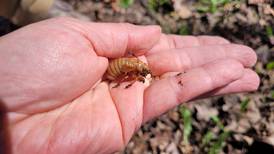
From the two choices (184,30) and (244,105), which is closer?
(244,105)

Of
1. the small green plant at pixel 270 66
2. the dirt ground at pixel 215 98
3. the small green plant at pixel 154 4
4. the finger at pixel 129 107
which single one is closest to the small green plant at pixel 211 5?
the dirt ground at pixel 215 98

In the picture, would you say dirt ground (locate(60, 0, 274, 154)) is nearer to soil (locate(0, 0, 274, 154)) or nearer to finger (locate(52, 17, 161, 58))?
soil (locate(0, 0, 274, 154))

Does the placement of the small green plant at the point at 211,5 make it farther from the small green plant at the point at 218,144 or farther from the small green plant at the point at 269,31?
the small green plant at the point at 218,144

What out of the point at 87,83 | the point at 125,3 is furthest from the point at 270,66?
the point at 87,83

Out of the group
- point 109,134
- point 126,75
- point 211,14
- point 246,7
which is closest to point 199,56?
point 126,75

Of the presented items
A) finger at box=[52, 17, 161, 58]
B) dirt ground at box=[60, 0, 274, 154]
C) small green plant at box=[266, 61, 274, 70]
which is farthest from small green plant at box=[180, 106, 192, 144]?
small green plant at box=[266, 61, 274, 70]

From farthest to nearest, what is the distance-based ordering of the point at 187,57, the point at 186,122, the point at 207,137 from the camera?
the point at 186,122 < the point at 207,137 < the point at 187,57

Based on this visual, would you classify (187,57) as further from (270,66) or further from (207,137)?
(270,66)

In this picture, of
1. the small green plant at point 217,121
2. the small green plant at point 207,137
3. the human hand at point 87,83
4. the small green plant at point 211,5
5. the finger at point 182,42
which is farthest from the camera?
the small green plant at point 211,5
